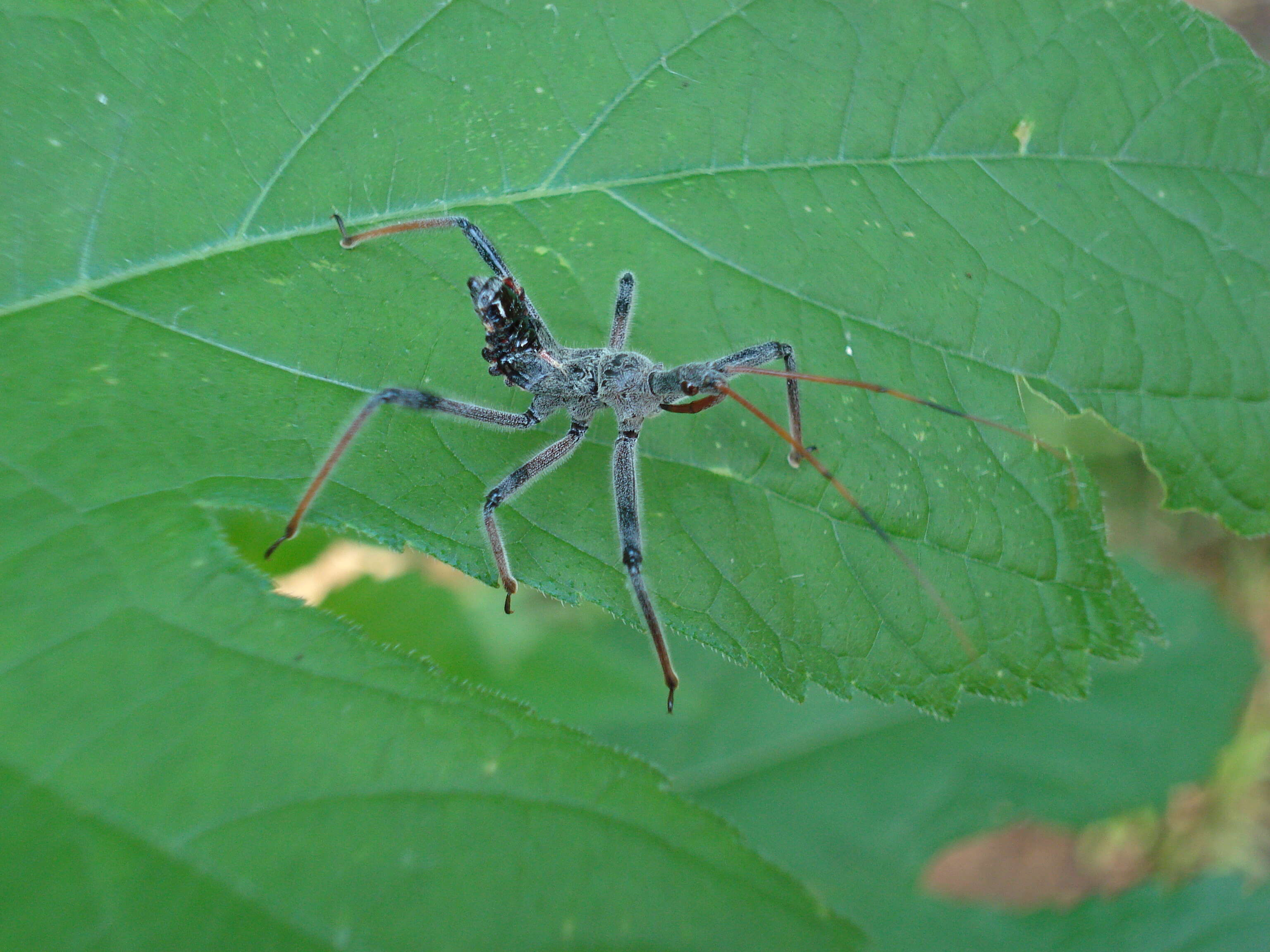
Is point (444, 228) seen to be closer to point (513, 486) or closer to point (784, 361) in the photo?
Answer: point (513, 486)

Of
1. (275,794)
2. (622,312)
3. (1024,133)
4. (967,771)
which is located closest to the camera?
(275,794)

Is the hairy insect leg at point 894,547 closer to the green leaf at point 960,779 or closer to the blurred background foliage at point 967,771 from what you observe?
the blurred background foliage at point 967,771

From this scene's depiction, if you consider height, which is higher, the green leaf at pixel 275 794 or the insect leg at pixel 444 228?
the insect leg at pixel 444 228

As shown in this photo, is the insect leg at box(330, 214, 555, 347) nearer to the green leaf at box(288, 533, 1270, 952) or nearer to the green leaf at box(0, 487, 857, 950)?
the green leaf at box(0, 487, 857, 950)

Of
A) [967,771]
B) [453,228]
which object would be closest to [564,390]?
[453,228]

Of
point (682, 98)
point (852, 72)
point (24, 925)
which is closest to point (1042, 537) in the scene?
point (852, 72)

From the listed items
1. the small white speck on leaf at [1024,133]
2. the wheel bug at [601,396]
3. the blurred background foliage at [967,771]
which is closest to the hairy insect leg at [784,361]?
the wheel bug at [601,396]

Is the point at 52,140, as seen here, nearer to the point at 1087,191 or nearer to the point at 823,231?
the point at 823,231
